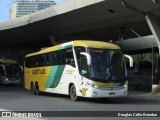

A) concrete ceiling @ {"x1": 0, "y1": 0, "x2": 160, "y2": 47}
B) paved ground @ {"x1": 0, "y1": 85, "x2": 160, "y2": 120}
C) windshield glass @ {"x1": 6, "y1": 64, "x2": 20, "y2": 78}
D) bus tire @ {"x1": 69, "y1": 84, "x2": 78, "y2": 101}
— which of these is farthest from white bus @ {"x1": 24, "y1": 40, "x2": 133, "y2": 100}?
windshield glass @ {"x1": 6, "y1": 64, "x2": 20, "y2": 78}

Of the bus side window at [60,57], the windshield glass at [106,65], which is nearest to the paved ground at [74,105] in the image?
the windshield glass at [106,65]

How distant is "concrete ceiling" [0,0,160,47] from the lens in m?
34.1

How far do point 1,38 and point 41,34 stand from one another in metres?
11.3

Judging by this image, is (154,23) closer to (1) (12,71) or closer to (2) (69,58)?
(2) (69,58)

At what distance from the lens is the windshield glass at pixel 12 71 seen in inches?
1753

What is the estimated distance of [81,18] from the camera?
3994cm

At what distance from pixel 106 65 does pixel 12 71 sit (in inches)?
1006

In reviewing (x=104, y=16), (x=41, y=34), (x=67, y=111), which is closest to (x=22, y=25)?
(x=41, y=34)

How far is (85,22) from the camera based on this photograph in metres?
41.4

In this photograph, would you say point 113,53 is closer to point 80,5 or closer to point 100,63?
point 100,63

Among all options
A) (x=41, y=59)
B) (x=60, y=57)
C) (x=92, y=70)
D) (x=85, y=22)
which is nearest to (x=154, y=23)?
(x=85, y=22)

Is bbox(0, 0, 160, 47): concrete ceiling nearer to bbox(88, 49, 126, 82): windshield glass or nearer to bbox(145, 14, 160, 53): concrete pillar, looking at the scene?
bbox(145, 14, 160, 53): concrete pillar

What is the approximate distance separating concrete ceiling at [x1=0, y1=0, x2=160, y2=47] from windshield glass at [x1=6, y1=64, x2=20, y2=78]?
518 cm

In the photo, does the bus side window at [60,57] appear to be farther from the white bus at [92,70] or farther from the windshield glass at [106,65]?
the windshield glass at [106,65]
